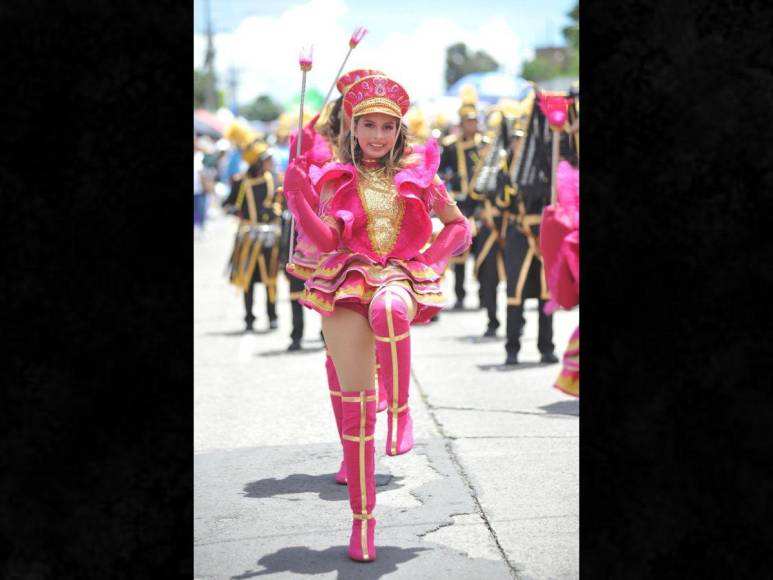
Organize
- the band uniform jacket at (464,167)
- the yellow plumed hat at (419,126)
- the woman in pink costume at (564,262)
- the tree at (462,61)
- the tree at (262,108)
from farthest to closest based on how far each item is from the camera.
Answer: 1. the tree at (262,108)
2. the tree at (462,61)
3. the yellow plumed hat at (419,126)
4. the band uniform jacket at (464,167)
5. the woman in pink costume at (564,262)

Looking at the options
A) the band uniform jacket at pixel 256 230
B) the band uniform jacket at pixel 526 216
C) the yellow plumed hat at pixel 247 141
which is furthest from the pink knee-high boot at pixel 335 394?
the yellow plumed hat at pixel 247 141

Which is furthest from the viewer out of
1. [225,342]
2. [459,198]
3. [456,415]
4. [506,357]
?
[459,198]

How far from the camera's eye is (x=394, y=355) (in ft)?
17.0

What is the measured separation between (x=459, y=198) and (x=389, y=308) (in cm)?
931

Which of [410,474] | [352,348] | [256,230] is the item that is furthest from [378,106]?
[256,230]

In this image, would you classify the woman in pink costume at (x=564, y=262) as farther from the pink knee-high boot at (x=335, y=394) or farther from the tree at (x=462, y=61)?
the tree at (x=462, y=61)

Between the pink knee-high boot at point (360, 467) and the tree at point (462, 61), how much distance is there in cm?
8715

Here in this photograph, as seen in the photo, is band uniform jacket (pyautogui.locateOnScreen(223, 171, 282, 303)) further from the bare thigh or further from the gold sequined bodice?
the bare thigh

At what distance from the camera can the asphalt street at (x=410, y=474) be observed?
5266 millimetres

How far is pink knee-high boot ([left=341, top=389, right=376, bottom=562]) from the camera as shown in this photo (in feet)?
16.9
